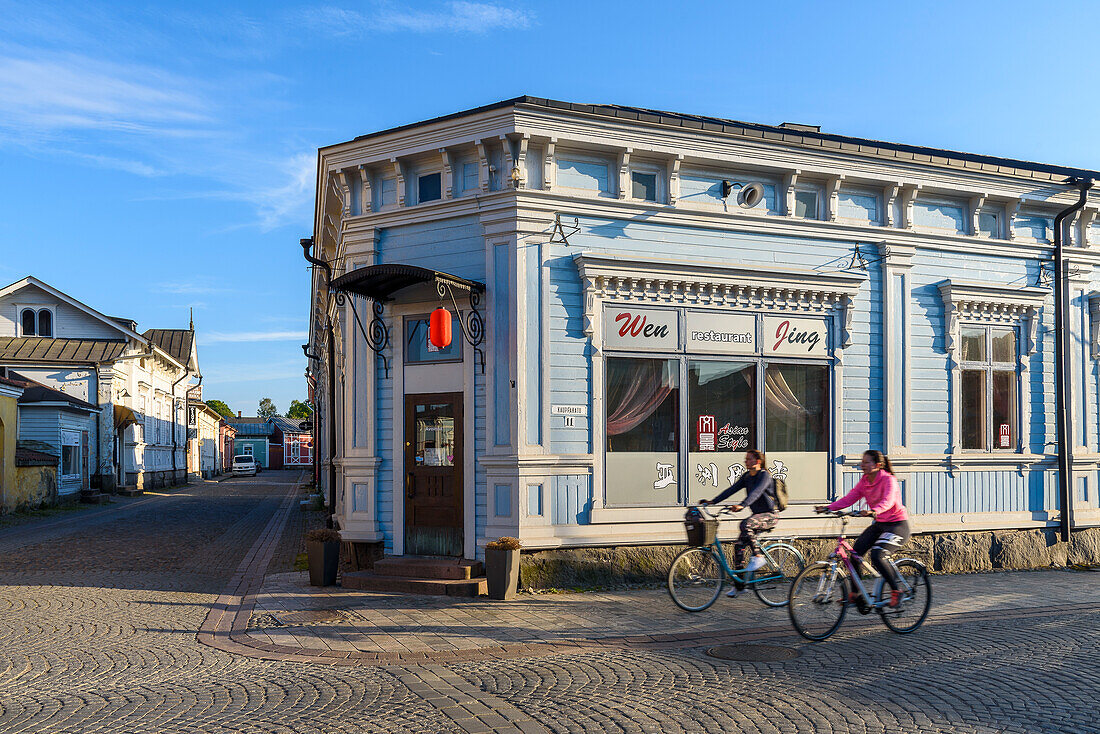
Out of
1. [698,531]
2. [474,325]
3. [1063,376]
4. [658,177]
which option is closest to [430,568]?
[474,325]

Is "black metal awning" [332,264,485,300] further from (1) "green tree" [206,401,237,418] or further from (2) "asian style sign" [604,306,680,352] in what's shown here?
(1) "green tree" [206,401,237,418]

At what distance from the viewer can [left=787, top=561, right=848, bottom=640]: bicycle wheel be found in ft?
27.7

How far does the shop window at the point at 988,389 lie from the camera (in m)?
14.1

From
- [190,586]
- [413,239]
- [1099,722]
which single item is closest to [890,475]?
[1099,722]

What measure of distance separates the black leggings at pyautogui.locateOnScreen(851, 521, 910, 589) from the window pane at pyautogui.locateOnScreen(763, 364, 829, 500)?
12.7ft

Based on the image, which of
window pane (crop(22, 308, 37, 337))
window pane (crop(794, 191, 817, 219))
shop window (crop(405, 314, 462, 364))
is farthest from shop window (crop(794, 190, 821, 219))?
window pane (crop(22, 308, 37, 337))

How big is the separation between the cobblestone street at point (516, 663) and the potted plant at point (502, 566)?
13.9 inches

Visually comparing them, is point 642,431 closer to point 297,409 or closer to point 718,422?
point 718,422

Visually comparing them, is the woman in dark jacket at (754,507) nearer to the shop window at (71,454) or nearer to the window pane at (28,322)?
the shop window at (71,454)

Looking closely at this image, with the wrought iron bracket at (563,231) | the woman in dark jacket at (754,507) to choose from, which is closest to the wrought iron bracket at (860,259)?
the wrought iron bracket at (563,231)

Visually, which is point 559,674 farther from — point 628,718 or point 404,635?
point 404,635

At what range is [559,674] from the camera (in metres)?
7.34

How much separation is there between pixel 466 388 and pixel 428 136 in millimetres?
3357

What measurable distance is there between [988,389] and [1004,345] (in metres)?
0.80
